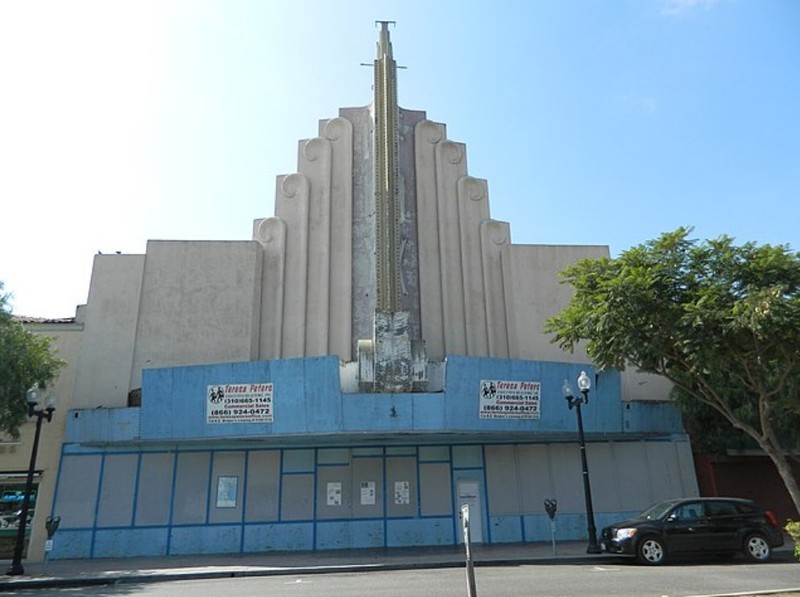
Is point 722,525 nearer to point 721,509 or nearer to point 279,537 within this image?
point 721,509

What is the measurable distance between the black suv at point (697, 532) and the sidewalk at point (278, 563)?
0.76 meters

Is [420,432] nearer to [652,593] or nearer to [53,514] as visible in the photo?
[652,593]

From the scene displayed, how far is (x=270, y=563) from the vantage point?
1570 cm

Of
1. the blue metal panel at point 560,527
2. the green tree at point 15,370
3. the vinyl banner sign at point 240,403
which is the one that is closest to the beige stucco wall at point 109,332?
the green tree at point 15,370

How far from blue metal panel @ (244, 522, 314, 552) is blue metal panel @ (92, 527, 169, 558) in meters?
2.56

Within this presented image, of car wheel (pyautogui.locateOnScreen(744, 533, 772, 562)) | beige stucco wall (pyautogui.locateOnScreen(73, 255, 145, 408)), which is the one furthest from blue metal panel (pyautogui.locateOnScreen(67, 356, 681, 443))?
car wheel (pyautogui.locateOnScreen(744, 533, 772, 562))

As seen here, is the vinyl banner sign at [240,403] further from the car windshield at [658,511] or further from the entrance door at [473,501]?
the car windshield at [658,511]

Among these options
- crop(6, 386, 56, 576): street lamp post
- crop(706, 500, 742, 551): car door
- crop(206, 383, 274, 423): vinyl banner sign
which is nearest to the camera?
crop(706, 500, 742, 551): car door

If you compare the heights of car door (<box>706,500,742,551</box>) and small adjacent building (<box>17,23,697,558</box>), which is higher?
small adjacent building (<box>17,23,697,558</box>)

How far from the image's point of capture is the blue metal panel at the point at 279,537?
18.8 meters

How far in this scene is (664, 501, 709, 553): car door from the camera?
13.9 m

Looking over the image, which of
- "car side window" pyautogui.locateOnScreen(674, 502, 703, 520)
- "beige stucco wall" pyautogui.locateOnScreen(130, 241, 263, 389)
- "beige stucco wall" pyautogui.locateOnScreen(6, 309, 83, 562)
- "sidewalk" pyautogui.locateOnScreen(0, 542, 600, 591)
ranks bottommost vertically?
"sidewalk" pyautogui.locateOnScreen(0, 542, 600, 591)

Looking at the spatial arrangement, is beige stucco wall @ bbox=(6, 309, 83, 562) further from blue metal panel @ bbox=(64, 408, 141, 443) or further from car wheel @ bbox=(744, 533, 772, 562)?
car wheel @ bbox=(744, 533, 772, 562)

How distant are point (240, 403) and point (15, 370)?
6.36 m
